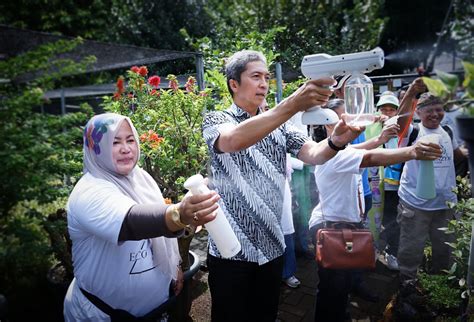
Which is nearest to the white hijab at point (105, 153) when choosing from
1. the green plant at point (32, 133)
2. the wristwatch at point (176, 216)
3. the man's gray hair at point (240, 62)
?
the green plant at point (32, 133)

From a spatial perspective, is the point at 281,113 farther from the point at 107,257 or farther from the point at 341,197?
the point at 341,197

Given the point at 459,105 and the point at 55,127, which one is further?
the point at 55,127

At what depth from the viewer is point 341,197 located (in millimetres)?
2770

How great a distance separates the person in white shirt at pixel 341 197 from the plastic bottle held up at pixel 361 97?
0.47 meters

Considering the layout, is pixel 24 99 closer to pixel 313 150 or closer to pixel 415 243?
pixel 313 150

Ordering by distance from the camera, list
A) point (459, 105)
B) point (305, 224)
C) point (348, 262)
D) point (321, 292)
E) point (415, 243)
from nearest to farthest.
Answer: point (459, 105) → point (348, 262) → point (321, 292) → point (415, 243) → point (305, 224)

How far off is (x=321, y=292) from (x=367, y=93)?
1.58m

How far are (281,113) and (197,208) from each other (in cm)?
62

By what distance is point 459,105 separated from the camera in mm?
1033

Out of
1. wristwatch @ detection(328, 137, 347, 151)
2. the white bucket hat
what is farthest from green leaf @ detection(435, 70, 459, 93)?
the white bucket hat

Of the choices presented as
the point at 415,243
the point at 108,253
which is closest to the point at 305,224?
the point at 415,243

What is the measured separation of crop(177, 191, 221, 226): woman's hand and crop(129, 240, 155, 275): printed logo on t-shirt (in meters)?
0.63

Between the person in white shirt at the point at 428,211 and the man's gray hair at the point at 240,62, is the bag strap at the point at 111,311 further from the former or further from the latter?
the person in white shirt at the point at 428,211

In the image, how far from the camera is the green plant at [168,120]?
11.0ft
